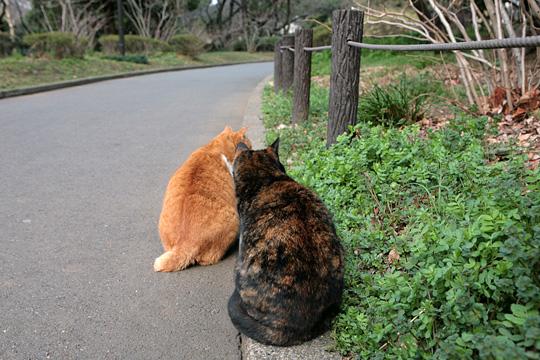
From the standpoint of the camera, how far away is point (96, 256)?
3.40 metres

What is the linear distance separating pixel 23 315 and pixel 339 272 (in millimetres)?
1995

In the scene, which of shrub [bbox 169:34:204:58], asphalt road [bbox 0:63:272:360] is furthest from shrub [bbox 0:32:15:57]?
asphalt road [bbox 0:63:272:360]

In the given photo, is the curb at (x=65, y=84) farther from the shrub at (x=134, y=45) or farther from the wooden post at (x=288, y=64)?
the wooden post at (x=288, y=64)

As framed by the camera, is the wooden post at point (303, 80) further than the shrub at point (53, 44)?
No

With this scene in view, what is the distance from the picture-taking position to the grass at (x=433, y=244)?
1603 millimetres

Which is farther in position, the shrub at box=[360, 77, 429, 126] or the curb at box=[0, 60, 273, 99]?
the curb at box=[0, 60, 273, 99]

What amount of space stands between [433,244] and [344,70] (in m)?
2.24

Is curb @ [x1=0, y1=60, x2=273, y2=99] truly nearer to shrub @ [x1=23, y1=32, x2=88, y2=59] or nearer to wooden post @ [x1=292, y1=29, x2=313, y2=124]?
shrub @ [x1=23, y1=32, x2=88, y2=59]

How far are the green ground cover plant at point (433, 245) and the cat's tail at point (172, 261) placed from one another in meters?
1.14

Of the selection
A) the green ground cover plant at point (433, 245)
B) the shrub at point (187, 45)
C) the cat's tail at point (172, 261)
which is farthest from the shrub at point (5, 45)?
the cat's tail at point (172, 261)

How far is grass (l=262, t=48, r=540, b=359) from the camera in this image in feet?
5.26

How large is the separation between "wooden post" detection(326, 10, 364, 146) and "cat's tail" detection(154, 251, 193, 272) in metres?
1.99

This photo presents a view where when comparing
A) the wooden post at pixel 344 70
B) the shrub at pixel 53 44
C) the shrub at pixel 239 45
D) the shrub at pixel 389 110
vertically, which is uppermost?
the shrub at pixel 239 45

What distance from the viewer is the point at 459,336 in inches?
67.6
